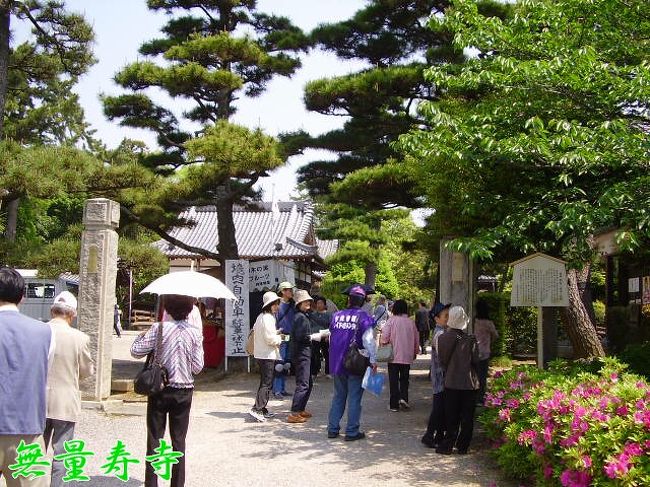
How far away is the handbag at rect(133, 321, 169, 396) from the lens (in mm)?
4695

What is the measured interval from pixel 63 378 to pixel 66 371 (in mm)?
58

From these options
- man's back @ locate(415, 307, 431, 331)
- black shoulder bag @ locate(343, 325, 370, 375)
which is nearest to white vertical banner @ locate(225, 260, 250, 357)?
black shoulder bag @ locate(343, 325, 370, 375)

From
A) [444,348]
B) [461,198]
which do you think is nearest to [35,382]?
[444,348]

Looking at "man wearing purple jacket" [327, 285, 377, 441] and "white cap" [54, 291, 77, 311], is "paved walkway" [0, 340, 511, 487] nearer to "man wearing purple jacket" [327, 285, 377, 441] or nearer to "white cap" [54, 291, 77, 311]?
"man wearing purple jacket" [327, 285, 377, 441]

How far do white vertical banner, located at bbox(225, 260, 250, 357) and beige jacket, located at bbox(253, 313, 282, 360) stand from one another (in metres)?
4.32

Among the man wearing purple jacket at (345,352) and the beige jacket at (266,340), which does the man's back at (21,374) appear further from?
the beige jacket at (266,340)

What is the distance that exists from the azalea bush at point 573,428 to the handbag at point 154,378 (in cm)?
293

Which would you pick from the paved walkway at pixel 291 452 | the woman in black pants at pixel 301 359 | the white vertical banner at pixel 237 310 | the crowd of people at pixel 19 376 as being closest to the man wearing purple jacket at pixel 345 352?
the paved walkway at pixel 291 452

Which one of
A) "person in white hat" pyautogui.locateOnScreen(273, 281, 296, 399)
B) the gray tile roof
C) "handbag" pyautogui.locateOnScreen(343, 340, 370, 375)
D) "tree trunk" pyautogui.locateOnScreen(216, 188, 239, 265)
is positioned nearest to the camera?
"handbag" pyautogui.locateOnScreen(343, 340, 370, 375)

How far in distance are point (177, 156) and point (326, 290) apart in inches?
Answer: 632

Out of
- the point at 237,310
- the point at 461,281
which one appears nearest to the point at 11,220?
the point at 237,310

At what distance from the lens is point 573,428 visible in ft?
14.9

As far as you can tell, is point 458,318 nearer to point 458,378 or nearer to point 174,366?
point 458,378

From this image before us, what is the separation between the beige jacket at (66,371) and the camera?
15.3ft
